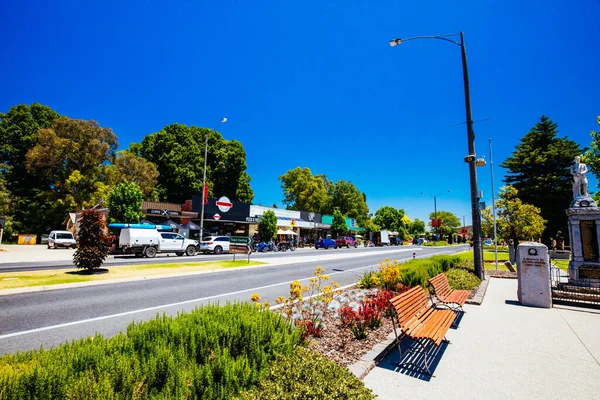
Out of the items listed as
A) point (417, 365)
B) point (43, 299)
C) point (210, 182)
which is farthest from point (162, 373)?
point (210, 182)

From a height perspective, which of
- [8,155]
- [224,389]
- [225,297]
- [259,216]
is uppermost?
[8,155]

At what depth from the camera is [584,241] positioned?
992 centimetres

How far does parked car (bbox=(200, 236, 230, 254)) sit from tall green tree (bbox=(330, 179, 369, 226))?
39.8 m

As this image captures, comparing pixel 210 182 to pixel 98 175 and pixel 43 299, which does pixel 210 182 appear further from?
pixel 43 299

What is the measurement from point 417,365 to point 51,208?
148 ft

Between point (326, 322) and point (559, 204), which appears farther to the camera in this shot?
point (559, 204)

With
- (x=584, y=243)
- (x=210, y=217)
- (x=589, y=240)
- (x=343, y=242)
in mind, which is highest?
(x=210, y=217)

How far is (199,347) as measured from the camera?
3102 mm

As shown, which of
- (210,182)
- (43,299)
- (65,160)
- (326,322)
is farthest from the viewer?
(210,182)

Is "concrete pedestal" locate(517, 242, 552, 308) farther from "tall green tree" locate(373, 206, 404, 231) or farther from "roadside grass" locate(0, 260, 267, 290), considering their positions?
"tall green tree" locate(373, 206, 404, 231)

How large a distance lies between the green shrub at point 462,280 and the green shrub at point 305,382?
866 centimetres

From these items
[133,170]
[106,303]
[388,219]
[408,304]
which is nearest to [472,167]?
[408,304]

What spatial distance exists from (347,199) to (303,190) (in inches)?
453

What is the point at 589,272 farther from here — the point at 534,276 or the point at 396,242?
the point at 396,242
